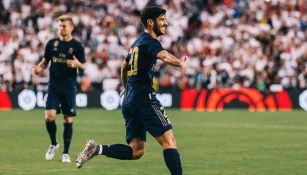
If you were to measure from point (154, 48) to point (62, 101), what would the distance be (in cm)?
532

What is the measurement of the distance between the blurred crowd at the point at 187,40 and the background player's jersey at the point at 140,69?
68.8 ft

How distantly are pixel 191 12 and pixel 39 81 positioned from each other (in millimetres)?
7589

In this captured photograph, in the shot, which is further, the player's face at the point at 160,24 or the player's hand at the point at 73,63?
the player's hand at the point at 73,63

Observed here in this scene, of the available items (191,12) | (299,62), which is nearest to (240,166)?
(299,62)

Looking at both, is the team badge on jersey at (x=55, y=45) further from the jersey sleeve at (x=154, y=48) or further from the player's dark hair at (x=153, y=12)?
the jersey sleeve at (x=154, y=48)

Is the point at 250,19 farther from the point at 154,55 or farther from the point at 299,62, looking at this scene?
the point at 154,55

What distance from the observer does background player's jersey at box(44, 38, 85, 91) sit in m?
15.1

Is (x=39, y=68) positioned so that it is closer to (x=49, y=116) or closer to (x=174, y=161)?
(x=49, y=116)

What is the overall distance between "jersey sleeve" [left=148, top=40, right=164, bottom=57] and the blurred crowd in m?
21.3

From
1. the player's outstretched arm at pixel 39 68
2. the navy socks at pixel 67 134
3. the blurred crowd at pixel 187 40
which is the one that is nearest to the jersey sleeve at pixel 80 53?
the player's outstretched arm at pixel 39 68

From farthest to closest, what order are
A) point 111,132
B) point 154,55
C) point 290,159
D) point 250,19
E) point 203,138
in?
point 250,19 < point 111,132 < point 203,138 < point 290,159 < point 154,55

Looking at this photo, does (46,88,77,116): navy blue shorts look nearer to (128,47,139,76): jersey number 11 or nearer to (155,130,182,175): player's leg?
(128,47,139,76): jersey number 11

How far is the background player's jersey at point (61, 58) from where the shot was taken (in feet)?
49.7

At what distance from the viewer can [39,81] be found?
105ft
